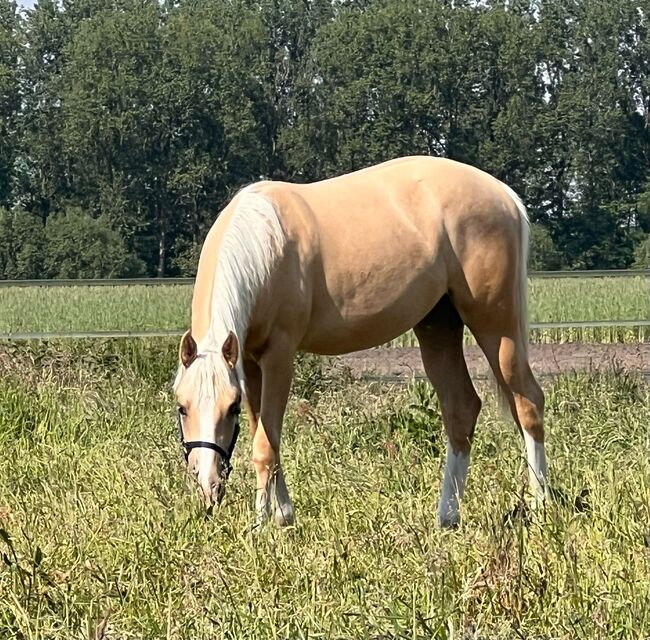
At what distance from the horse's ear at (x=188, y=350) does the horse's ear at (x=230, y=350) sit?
0.13m

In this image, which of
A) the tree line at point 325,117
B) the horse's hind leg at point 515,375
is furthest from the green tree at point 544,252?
the horse's hind leg at point 515,375

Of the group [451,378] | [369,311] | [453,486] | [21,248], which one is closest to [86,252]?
[21,248]

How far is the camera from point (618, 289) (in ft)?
55.5

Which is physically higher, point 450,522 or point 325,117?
point 325,117

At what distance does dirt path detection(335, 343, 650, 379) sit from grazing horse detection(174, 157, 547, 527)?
12.1 ft

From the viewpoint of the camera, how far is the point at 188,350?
4828 mm

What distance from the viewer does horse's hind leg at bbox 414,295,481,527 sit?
227 inches

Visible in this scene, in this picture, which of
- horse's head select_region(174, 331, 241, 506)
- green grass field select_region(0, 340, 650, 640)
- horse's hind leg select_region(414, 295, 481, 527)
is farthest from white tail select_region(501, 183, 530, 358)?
horse's head select_region(174, 331, 241, 506)

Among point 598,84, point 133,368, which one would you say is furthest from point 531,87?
point 133,368

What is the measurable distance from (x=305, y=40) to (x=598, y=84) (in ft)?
40.0

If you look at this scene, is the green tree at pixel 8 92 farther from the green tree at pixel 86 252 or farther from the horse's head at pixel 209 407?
the horse's head at pixel 209 407

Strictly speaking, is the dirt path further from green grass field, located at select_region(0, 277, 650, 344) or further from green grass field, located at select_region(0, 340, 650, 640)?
green grass field, located at select_region(0, 340, 650, 640)

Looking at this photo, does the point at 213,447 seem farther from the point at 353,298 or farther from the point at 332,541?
the point at 353,298

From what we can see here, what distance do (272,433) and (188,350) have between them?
57cm
